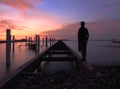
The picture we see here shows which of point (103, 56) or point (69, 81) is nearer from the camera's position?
point (69, 81)

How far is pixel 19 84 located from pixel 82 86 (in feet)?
4.66

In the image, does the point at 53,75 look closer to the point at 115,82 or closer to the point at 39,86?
the point at 39,86

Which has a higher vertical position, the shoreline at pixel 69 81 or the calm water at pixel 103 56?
the shoreline at pixel 69 81

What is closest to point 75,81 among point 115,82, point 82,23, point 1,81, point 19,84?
point 115,82

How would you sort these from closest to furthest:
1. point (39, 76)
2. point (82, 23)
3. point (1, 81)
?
1. point (1, 81)
2. point (39, 76)
3. point (82, 23)

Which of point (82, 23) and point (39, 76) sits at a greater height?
point (82, 23)

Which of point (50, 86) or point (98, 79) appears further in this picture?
point (98, 79)

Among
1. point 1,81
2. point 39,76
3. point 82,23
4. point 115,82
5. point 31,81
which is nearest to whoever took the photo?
point 1,81

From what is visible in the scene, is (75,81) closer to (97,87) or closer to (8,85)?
(97,87)

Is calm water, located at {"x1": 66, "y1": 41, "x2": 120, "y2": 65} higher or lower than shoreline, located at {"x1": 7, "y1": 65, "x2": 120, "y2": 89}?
lower

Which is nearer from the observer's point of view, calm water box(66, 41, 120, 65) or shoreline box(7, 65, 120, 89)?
shoreline box(7, 65, 120, 89)

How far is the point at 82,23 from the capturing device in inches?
376

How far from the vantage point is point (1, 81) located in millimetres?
5301

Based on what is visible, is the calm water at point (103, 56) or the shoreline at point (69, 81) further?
the calm water at point (103, 56)
